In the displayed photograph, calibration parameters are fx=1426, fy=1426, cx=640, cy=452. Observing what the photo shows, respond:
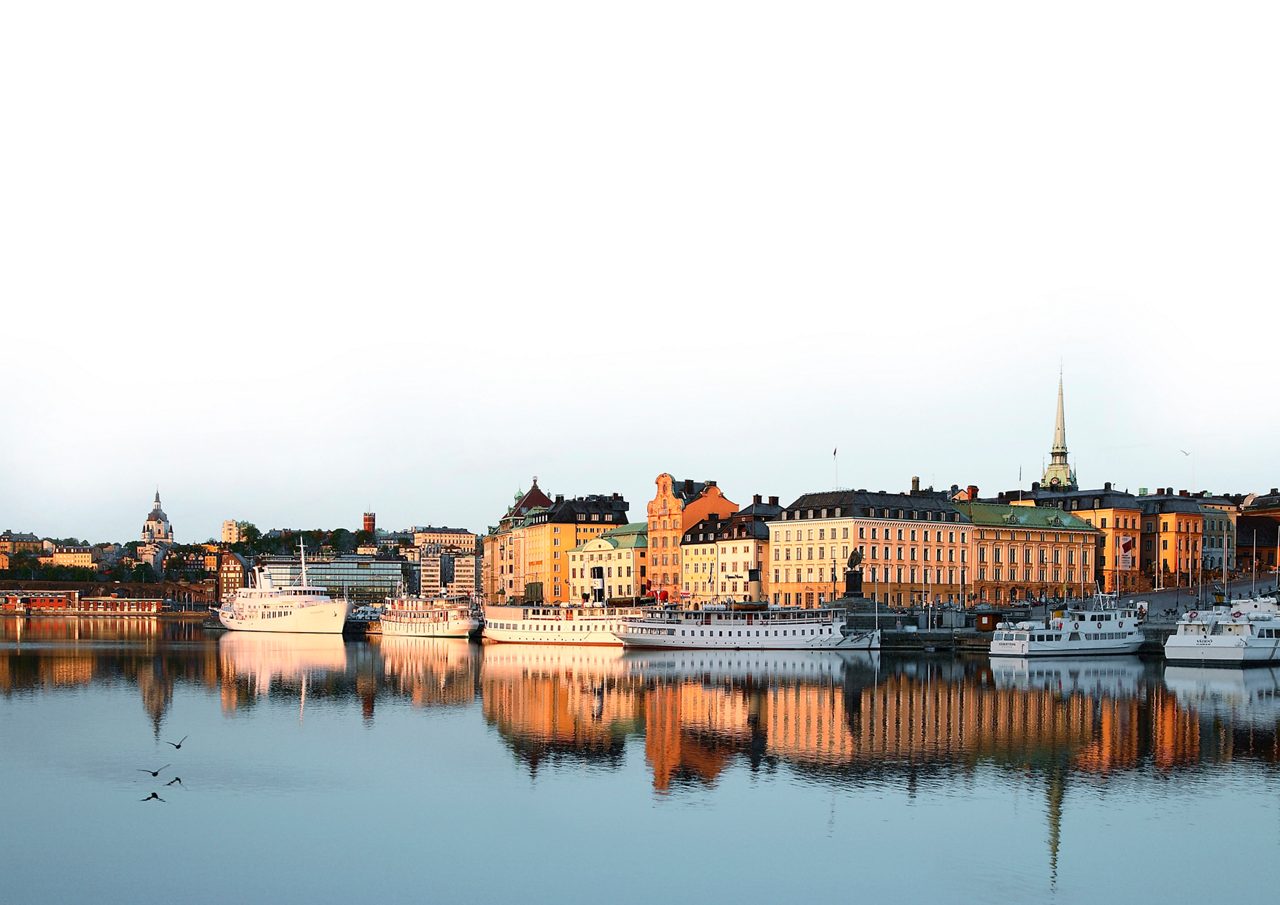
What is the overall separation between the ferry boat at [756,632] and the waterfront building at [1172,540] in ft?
209

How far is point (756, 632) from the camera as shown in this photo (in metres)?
110

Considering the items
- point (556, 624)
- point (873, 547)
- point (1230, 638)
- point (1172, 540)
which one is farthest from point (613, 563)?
point (1230, 638)

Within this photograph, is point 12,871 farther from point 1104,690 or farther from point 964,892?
point 1104,690

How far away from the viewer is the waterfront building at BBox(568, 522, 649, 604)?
17200 cm

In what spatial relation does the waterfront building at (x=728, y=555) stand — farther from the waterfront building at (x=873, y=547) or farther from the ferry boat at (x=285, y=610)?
the ferry boat at (x=285, y=610)

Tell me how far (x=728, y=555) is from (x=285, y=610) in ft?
160

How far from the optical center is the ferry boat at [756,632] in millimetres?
110000

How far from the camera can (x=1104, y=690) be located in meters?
75.4

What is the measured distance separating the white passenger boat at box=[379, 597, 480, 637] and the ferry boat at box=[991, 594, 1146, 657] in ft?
175

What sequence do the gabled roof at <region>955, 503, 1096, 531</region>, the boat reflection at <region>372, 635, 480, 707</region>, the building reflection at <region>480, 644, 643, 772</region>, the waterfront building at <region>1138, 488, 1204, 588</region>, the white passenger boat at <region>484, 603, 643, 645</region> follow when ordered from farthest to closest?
the waterfront building at <region>1138, 488, 1204, 588</region>, the gabled roof at <region>955, 503, 1096, 531</region>, the white passenger boat at <region>484, 603, 643, 645</region>, the boat reflection at <region>372, 635, 480, 707</region>, the building reflection at <region>480, 644, 643, 772</region>

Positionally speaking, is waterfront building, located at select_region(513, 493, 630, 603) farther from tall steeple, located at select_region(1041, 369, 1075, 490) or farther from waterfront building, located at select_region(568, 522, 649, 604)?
tall steeple, located at select_region(1041, 369, 1075, 490)

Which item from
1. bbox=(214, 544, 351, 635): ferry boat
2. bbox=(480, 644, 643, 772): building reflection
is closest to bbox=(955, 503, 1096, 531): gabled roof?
bbox=(480, 644, 643, 772): building reflection

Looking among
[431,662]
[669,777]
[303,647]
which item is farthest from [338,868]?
[303,647]

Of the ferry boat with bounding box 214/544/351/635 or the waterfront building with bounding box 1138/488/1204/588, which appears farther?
the waterfront building with bounding box 1138/488/1204/588
